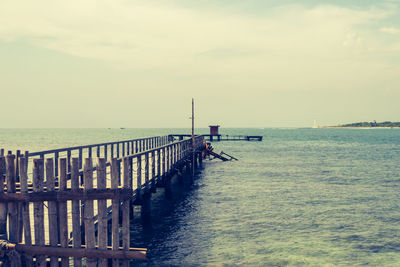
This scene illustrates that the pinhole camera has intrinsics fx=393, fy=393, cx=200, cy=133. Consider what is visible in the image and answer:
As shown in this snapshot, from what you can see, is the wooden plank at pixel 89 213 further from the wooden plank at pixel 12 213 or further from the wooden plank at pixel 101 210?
the wooden plank at pixel 12 213

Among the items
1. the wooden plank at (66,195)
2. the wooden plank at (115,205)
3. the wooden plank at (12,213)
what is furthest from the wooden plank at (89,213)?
the wooden plank at (12,213)

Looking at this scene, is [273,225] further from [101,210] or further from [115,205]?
[101,210]

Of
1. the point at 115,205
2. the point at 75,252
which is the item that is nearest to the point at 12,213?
the point at 75,252

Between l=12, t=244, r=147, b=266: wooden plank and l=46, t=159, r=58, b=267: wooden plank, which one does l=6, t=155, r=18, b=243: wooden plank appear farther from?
l=46, t=159, r=58, b=267: wooden plank

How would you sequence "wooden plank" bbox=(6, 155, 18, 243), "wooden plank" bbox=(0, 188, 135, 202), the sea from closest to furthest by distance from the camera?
"wooden plank" bbox=(0, 188, 135, 202)
"wooden plank" bbox=(6, 155, 18, 243)
the sea

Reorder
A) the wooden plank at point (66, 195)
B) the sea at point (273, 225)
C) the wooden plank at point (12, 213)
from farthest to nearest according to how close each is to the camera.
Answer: the sea at point (273, 225), the wooden plank at point (12, 213), the wooden plank at point (66, 195)

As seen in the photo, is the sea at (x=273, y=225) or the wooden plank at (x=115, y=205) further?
the sea at (x=273, y=225)

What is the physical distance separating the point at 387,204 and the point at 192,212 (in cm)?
1143

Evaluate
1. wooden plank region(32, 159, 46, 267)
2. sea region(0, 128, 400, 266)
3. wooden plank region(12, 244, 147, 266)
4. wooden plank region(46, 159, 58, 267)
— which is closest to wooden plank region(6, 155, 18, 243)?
wooden plank region(12, 244, 147, 266)

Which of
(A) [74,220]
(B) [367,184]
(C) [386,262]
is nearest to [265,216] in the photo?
(C) [386,262]

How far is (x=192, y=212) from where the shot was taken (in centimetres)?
1961

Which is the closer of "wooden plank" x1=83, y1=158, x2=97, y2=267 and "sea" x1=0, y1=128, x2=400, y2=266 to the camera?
"wooden plank" x1=83, y1=158, x2=97, y2=267

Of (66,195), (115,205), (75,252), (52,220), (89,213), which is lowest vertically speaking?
(75,252)

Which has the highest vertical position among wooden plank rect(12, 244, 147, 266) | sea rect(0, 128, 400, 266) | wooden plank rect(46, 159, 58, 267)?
wooden plank rect(46, 159, 58, 267)
